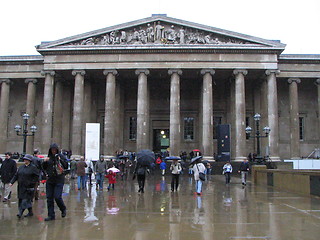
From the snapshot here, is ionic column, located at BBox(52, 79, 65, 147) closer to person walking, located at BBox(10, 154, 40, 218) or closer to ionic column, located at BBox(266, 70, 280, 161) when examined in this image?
ionic column, located at BBox(266, 70, 280, 161)

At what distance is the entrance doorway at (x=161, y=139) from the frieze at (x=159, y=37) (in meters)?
12.0

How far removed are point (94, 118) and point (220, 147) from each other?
16749mm

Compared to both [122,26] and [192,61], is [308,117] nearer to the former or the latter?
[192,61]

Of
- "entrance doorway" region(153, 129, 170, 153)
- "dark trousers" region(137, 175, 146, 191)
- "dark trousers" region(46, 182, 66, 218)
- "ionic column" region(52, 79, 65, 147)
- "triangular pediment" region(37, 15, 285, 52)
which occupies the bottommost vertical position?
"dark trousers" region(137, 175, 146, 191)

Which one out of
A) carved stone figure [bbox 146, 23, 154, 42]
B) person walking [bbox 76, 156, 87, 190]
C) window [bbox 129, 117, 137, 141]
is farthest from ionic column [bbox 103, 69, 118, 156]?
person walking [bbox 76, 156, 87, 190]

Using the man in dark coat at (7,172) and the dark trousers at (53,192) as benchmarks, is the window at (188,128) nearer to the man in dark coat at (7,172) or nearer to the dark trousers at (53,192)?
the man in dark coat at (7,172)

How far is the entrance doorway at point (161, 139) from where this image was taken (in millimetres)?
42906

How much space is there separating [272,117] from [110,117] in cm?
1651

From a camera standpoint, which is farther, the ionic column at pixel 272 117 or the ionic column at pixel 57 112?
the ionic column at pixel 57 112

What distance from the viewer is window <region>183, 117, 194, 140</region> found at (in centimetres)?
4224

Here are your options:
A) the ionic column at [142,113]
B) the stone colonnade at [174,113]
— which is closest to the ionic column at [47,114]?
the stone colonnade at [174,113]

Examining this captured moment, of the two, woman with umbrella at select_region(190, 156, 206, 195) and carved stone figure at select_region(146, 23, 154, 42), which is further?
carved stone figure at select_region(146, 23, 154, 42)

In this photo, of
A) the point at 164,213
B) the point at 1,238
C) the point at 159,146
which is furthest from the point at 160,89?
the point at 1,238

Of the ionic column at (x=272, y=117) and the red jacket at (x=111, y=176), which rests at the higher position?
the ionic column at (x=272, y=117)
